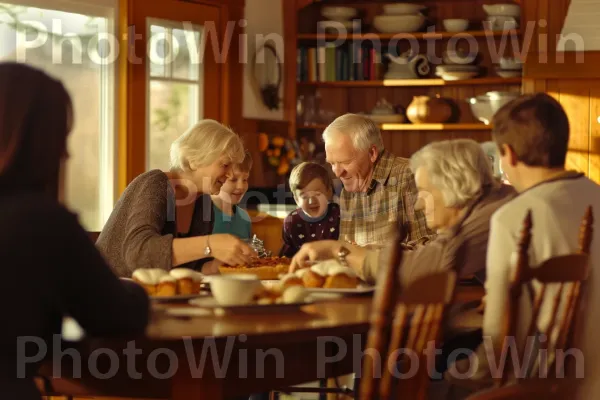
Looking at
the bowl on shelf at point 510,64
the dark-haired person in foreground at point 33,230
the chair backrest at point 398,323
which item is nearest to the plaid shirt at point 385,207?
the chair backrest at point 398,323

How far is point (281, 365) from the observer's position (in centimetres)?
215

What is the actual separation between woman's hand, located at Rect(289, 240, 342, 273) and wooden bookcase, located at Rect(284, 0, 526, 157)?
365cm

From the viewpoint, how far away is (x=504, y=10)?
633 cm

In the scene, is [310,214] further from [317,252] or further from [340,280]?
[340,280]

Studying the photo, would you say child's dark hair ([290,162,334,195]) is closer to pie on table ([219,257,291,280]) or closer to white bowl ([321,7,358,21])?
pie on table ([219,257,291,280])

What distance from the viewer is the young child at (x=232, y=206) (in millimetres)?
3908

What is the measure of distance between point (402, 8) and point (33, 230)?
5106 millimetres

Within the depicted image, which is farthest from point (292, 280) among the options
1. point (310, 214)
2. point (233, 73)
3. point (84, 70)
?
point (233, 73)

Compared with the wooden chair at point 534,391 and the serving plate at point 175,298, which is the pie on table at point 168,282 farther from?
the wooden chair at point 534,391

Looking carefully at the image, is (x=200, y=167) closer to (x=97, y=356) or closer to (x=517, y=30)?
(x=97, y=356)

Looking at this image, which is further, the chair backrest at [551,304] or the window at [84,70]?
the window at [84,70]

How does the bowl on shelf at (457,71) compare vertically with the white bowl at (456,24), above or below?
below

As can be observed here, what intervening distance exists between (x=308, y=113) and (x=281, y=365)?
185 inches

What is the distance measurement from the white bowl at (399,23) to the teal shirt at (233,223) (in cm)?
279
